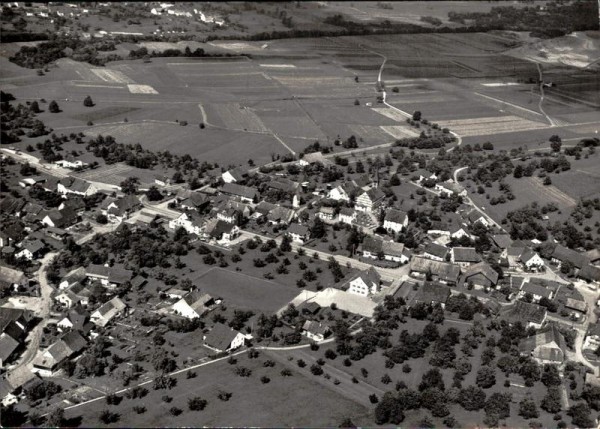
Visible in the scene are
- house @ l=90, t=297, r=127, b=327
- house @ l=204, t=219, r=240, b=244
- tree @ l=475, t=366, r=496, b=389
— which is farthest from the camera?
house @ l=204, t=219, r=240, b=244

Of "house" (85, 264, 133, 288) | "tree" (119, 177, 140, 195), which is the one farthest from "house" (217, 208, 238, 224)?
→ "house" (85, 264, 133, 288)

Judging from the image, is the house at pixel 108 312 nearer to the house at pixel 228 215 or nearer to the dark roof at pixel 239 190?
the house at pixel 228 215

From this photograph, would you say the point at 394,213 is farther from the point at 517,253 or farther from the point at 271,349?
the point at 271,349

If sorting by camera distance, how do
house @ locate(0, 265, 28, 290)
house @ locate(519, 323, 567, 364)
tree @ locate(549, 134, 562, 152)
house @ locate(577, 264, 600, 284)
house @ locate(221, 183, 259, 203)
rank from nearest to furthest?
house @ locate(519, 323, 567, 364) < house @ locate(0, 265, 28, 290) < house @ locate(577, 264, 600, 284) < house @ locate(221, 183, 259, 203) < tree @ locate(549, 134, 562, 152)

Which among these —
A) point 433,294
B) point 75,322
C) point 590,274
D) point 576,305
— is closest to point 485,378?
point 433,294

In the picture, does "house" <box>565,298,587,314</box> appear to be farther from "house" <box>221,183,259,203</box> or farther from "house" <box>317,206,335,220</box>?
"house" <box>221,183,259,203</box>

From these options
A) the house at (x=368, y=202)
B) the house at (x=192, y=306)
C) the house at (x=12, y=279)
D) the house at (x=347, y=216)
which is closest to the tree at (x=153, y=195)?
the house at (x=12, y=279)
